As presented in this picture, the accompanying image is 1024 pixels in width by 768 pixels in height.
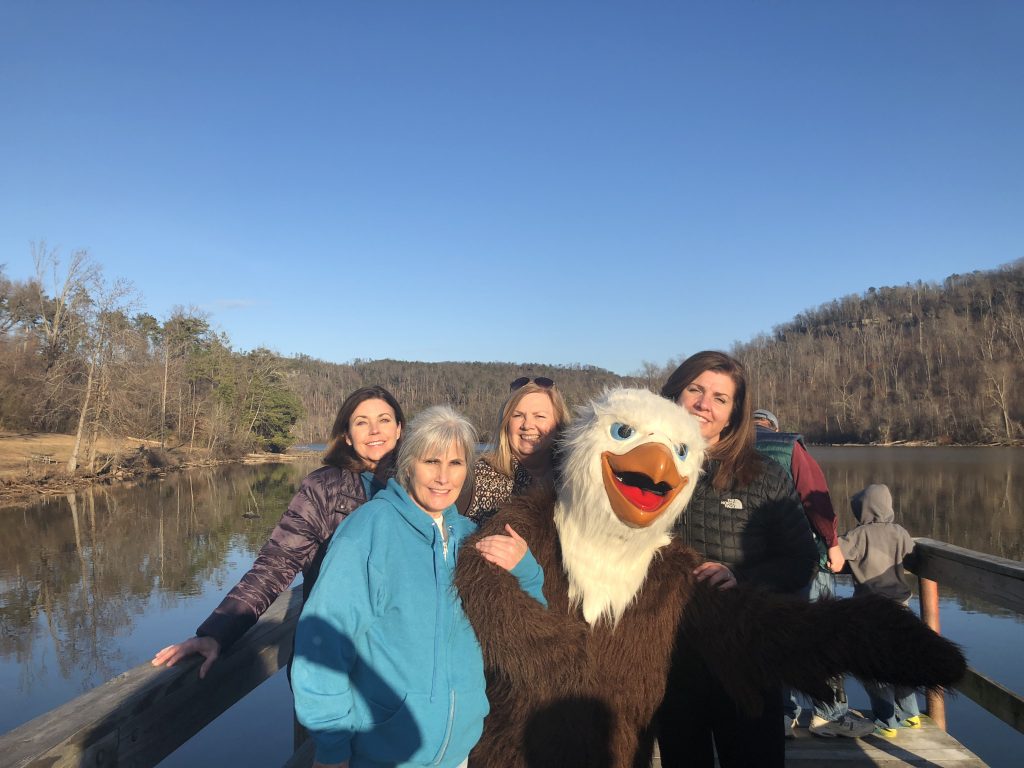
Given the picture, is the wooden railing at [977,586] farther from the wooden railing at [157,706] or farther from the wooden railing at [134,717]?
the wooden railing at [134,717]

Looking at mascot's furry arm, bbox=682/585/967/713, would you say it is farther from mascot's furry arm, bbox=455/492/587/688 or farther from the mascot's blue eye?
the mascot's blue eye

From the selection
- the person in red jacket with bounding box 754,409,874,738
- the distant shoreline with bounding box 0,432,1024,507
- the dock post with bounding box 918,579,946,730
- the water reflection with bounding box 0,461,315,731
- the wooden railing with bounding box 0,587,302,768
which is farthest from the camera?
the distant shoreline with bounding box 0,432,1024,507

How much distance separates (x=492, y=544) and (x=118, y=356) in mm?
31624

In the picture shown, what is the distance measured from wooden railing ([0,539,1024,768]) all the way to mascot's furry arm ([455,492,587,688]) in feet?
2.23

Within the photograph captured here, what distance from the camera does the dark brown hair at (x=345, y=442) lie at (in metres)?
2.48

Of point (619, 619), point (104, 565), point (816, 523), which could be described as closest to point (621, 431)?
point (619, 619)

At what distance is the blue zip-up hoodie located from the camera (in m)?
1.62

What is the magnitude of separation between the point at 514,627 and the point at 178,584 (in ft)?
38.7

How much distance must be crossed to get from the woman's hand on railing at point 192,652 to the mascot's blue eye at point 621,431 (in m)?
1.22

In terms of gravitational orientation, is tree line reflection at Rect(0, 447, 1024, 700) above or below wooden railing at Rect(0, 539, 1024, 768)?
below

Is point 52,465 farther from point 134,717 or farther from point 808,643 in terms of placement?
point 808,643

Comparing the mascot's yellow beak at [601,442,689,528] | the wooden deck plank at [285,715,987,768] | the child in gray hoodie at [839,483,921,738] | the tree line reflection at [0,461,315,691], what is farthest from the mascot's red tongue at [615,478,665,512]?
the tree line reflection at [0,461,315,691]

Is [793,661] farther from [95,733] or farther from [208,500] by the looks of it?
[208,500]

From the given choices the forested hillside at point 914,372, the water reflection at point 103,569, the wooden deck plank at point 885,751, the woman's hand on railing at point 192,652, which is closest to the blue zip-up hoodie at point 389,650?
the woman's hand on railing at point 192,652
